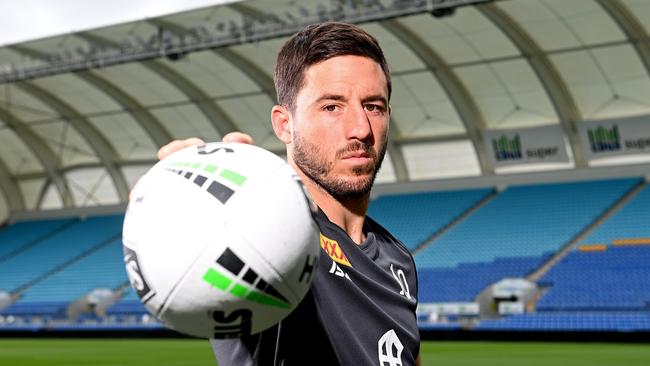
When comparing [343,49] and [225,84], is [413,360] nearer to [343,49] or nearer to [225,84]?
[343,49]

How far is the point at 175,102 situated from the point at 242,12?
26.4 feet

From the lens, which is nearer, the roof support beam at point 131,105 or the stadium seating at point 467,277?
the stadium seating at point 467,277

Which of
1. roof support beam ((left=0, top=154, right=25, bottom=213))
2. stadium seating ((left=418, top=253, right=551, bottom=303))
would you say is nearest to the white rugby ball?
stadium seating ((left=418, top=253, right=551, bottom=303))

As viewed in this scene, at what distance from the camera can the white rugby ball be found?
1829mm

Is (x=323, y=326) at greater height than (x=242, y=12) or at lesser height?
greater

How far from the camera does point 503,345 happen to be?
20734 millimetres

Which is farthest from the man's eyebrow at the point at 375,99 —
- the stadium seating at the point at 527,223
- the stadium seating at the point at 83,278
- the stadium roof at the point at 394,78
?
the stadium seating at the point at 83,278

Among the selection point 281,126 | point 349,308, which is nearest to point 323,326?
point 349,308

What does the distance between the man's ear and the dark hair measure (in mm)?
28

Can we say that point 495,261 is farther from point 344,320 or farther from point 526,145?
point 344,320

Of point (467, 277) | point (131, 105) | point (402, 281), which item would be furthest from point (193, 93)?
point (402, 281)

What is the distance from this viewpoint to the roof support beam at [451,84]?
24.7m

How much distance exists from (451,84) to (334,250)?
25336mm

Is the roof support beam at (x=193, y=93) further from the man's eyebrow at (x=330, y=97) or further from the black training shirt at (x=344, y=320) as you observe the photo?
the man's eyebrow at (x=330, y=97)
